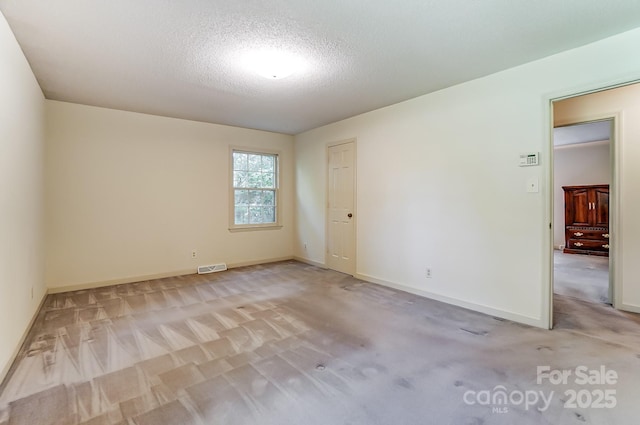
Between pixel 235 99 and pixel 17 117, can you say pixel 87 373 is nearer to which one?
pixel 17 117

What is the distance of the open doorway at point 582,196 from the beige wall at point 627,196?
232 cm

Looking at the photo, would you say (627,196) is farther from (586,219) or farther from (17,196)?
(17,196)

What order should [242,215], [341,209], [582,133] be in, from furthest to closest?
1. [582,133]
2. [242,215]
3. [341,209]

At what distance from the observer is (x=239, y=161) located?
17.9 feet

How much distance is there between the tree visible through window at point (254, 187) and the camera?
545cm

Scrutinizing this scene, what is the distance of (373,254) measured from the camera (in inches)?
172

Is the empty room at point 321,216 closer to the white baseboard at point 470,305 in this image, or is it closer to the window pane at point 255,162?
the white baseboard at point 470,305

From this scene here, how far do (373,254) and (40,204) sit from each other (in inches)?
167

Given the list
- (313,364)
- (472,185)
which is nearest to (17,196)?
(313,364)

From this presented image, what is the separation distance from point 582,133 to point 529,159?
4719mm

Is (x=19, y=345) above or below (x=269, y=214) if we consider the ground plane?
below

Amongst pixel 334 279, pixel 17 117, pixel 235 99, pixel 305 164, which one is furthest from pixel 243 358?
pixel 305 164

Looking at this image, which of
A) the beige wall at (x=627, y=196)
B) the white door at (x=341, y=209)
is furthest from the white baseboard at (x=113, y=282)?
the beige wall at (x=627, y=196)

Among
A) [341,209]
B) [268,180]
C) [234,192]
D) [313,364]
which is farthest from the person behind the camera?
[268,180]
